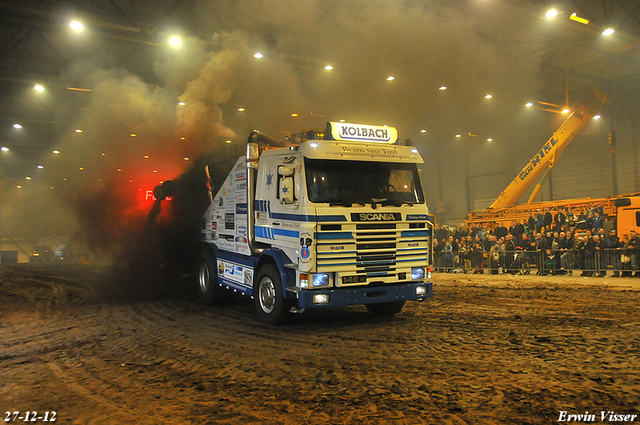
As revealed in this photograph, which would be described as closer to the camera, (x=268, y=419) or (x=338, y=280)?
(x=268, y=419)

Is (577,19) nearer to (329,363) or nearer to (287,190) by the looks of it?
(287,190)

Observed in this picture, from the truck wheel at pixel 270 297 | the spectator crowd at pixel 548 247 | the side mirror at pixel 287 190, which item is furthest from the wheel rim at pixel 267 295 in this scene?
the spectator crowd at pixel 548 247

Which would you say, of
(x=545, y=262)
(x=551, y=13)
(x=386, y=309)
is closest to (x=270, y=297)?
(x=386, y=309)

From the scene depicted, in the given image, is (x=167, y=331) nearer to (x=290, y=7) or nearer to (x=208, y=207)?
(x=208, y=207)

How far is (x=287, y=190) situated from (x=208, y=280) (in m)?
3.79

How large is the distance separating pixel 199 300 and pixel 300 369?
5623mm

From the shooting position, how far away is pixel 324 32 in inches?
510

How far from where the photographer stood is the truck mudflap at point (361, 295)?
6.12 meters

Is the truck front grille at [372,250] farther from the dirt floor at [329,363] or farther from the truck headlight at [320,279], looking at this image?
the dirt floor at [329,363]

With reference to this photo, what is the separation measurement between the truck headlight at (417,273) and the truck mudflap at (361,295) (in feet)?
0.33

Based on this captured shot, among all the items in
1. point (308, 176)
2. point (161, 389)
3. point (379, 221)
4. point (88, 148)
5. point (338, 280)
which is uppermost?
point (88, 148)

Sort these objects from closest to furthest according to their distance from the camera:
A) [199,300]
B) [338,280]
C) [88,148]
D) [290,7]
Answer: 1. [338,280]
2. [199,300]
3. [290,7]
4. [88,148]

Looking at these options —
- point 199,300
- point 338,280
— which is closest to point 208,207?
point 199,300

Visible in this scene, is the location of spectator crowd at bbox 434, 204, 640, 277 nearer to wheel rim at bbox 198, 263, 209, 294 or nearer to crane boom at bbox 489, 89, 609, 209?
crane boom at bbox 489, 89, 609, 209
